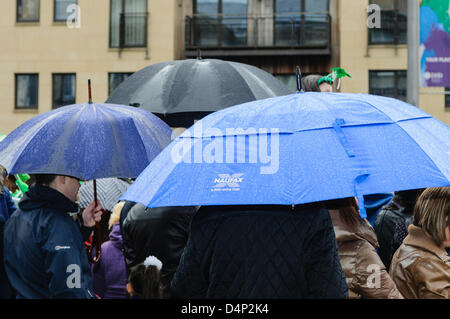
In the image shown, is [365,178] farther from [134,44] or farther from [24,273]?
[134,44]

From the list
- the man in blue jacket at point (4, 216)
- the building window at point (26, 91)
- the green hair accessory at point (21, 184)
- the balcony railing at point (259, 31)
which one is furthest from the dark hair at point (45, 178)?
the building window at point (26, 91)

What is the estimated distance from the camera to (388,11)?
24.6 metres

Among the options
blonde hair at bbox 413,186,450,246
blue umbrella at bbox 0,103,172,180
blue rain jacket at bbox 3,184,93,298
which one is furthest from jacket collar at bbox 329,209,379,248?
blue rain jacket at bbox 3,184,93,298

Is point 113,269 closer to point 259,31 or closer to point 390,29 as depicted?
point 259,31

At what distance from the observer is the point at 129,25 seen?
25578mm

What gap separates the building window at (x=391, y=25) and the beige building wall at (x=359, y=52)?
29 cm

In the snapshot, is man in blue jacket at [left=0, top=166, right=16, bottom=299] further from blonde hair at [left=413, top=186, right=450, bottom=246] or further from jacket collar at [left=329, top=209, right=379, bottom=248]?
blonde hair at [left=413, top=186, right=450, bottom=246]

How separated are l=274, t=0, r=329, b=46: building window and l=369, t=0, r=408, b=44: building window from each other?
1.82m

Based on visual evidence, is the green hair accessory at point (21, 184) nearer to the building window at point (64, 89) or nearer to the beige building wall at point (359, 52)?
the beige building wall at point (359, 52)

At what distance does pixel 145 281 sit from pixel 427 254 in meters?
1.69

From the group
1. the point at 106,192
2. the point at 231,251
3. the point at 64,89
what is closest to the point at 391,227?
the point at 231,251

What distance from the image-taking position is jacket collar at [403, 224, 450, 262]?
153 inches

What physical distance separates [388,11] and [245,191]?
2287 centimetres
